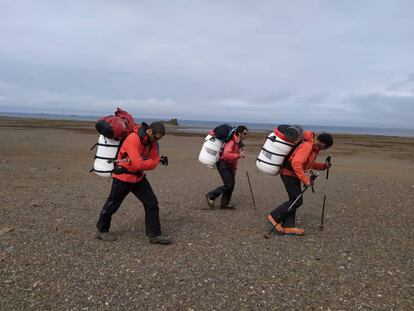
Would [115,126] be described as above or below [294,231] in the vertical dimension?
above

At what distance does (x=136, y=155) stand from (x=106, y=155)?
761 millimetres

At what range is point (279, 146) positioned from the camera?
7406 mm

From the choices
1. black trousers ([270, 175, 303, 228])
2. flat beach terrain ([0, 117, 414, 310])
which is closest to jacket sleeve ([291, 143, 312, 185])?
black trousers ([270, 175, 303, 228])

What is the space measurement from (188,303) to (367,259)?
11.3 ft

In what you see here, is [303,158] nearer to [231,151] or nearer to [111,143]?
[231,151]

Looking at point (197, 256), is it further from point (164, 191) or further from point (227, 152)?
point (164, 191)

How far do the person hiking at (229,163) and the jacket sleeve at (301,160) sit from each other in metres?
2.21

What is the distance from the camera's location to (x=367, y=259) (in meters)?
6.31

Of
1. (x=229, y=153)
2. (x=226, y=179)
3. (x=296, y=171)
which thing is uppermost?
(x=229, y=153)

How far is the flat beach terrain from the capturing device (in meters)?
4.78

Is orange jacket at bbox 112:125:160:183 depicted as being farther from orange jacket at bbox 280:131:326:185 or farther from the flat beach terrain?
orange jacket at bbox 280:131:326:185

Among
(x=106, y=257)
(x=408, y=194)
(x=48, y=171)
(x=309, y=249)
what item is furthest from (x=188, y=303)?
(x=48, y=171)

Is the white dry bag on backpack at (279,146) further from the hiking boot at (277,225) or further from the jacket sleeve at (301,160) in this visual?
the hiking boot at (277,225)

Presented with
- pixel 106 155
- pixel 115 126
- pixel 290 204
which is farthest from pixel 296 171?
pixel 106 155
